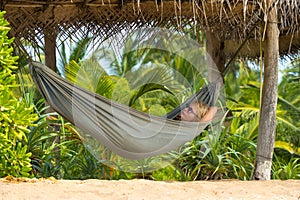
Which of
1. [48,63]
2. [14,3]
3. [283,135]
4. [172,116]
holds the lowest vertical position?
[283,135]

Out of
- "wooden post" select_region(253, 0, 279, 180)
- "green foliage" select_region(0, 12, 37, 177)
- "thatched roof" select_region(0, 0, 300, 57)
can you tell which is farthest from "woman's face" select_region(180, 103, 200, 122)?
"green foliage" select_region(0, 12, 37, 177)

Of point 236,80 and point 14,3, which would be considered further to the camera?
point 236,80

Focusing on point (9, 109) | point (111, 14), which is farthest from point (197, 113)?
point (9, 109)

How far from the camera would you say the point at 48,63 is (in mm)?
4715

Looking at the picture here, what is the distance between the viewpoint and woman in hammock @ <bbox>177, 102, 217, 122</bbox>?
3922mm

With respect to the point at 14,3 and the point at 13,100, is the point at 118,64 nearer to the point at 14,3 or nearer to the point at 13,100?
the point at 14,3

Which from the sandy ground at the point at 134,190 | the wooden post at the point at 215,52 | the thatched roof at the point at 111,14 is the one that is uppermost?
the thatched roof at the point at 111,14

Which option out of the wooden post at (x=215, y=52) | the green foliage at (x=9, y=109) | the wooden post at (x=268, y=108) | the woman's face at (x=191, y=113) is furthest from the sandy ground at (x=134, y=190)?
the wooden post at (x=215, y=52)

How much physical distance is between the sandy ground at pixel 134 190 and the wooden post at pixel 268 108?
0.54 m

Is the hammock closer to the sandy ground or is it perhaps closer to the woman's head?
the woman's head

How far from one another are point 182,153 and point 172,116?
40 cm

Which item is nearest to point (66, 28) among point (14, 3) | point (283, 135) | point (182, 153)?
point (14, 3)

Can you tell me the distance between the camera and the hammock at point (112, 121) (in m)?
3.43

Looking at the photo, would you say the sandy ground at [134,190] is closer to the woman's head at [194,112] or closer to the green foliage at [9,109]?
the green foliage at [9,109]
